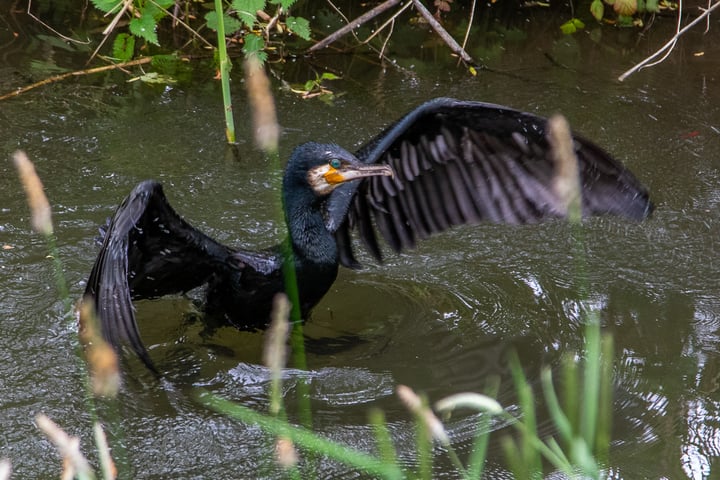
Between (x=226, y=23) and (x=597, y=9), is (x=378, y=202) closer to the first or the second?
(x=226, y=23)

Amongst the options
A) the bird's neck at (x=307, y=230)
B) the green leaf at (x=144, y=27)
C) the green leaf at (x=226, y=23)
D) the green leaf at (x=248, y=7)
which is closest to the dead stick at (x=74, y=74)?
A: the green leaf at (x=144, y=27)

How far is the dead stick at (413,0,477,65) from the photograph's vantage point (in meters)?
6.12

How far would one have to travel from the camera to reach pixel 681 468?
10.4ft

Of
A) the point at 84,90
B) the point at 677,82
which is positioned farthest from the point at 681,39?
the point at 84,90

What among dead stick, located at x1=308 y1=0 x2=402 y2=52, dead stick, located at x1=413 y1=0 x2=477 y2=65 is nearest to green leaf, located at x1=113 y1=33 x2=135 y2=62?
dead stick, located at x1=308 y1=0 x2=402 y2=52

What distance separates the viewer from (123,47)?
6172 mm

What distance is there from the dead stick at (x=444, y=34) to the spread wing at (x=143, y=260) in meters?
2.91

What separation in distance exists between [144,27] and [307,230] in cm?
253

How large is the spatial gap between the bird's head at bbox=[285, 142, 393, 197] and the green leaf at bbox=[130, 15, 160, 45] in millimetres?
2303

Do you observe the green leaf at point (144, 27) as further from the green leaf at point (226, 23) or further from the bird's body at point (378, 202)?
the bird's body at point (378, 202)

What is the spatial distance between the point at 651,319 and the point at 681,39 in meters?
3.63

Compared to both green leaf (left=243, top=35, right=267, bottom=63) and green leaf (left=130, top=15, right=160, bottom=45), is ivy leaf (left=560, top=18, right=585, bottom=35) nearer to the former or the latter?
green leaf (left=243, top=35, right=267, bottom=63)

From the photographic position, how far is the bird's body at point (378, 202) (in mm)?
3600

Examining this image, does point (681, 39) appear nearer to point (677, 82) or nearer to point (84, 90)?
point (677, 82)
